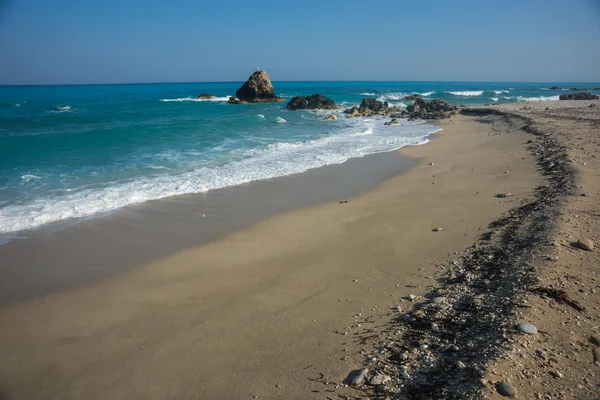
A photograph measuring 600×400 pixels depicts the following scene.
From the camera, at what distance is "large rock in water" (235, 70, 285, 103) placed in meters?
50.9

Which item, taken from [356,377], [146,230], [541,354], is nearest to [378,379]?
[356,377]

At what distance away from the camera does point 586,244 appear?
438 cm

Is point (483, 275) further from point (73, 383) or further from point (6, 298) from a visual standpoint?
point (6, 298)

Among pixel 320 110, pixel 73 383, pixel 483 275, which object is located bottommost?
pixel 73 383

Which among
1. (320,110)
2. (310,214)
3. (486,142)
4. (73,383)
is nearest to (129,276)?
(73,383)

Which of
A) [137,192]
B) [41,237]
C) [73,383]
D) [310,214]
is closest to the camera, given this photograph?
[73,383]

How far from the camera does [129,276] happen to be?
522cm

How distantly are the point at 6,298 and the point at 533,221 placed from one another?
25.7 feet

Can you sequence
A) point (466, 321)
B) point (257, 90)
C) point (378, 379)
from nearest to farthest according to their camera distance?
point (378, 379), point (466, 321), point (257, 90)

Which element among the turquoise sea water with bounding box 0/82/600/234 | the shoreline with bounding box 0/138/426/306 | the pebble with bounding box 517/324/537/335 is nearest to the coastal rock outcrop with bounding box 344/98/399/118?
the turquoise sea water with bounding box 0/82/600/234

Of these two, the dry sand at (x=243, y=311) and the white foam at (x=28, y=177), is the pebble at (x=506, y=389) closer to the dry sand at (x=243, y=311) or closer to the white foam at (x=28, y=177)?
the dry sand at (x=243, y=311)

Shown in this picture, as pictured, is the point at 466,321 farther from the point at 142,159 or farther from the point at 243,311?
the point at 142,159

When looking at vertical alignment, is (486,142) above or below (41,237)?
above

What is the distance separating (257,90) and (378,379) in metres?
51.9
